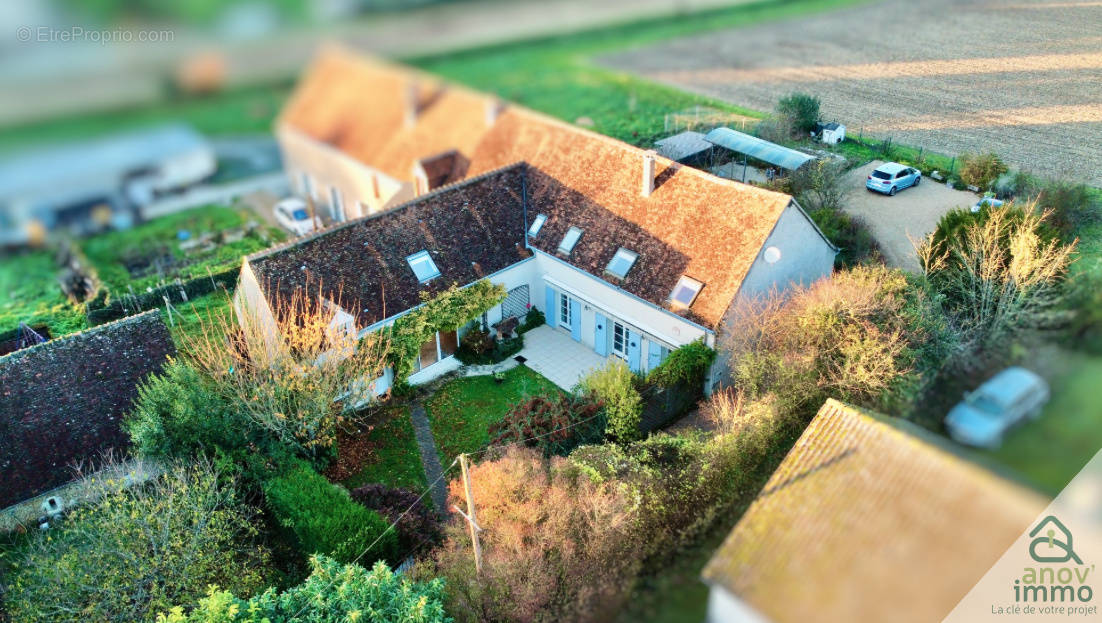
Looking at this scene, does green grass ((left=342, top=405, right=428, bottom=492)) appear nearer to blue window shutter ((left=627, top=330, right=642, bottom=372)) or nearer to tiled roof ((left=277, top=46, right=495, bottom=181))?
blue window shutter ((left=627, top=330, right=642, bottom=372))

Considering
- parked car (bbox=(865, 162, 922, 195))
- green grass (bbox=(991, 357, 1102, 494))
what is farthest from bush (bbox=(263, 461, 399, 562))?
parked car (bbox=(865, 162, 922, 195))

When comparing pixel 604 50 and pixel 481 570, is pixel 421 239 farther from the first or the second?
pixel 604 50

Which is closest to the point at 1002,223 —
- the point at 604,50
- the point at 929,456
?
the point at 929,456

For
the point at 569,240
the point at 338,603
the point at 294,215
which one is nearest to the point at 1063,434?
the point at 338,603

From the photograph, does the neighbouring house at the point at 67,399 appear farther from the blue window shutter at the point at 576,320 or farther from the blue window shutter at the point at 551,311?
the blue window shutter at the point at 576,320

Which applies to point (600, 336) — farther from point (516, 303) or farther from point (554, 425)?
point (554, 425)

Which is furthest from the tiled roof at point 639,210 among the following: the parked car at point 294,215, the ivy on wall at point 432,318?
the parked car at point 294,215

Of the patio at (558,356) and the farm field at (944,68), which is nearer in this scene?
the farm field at (944,68)
